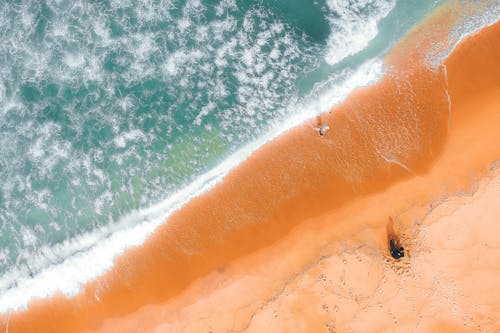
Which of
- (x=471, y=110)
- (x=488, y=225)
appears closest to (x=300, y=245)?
(x=488, y=225)

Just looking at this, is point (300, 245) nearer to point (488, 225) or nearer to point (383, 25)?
point (488, 225)

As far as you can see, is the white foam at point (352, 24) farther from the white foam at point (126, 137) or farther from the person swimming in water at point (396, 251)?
the white foam at point (126, 137)

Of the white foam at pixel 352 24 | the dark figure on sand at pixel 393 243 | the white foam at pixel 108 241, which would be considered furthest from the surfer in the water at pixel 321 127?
the dark figure on sand at pixel 393 243

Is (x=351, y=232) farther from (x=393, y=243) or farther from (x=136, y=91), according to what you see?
(x=136, y=91)

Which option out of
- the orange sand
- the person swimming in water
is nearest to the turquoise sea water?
the orange sand

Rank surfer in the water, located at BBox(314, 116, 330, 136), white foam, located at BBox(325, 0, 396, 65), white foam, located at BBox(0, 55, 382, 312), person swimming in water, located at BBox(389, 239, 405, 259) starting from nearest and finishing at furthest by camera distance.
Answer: person swimming in water, located at BBox(389, 239, 405, 259) → surfer in the water, located at BBox(314, 116, 330, 136) → white foam, located at BBox(0, 55, 382, 312) → white foam, located at BBox(325, 0, 396, 65)

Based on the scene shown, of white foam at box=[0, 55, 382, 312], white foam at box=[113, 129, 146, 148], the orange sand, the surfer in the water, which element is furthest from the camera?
white foam at box=[113, 129, 146, 148]

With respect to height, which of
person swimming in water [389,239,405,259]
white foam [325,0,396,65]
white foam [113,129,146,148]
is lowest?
person swimming in water [389,239,405,259]

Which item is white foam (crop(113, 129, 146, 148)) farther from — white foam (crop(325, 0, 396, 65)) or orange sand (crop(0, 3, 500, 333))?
white foam (crop(325, 0, 396, 65))
